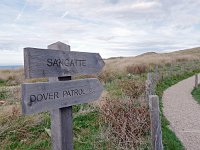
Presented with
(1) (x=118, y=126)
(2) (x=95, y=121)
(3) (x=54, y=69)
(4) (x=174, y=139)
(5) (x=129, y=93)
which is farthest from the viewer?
(5) (x=129, y=93)

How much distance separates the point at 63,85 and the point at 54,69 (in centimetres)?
23

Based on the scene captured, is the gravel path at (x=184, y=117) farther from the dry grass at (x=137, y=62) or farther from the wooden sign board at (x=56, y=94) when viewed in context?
the dry grass at (x=137, y=62)

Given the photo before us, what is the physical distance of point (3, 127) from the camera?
21.4 feet

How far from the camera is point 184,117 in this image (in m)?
9.80

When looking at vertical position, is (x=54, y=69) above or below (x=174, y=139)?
above

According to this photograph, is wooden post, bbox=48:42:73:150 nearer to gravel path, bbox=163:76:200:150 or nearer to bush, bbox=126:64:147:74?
gravel path, bbox=163:76:200:150

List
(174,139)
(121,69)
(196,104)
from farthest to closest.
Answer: (121,69) → (196,104) → (174,139)

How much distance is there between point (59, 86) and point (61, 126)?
20.0 inches

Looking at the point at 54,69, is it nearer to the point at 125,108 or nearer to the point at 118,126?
the point at 118,126

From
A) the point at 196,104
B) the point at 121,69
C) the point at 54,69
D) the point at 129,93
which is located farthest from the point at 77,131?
the point at 121,69

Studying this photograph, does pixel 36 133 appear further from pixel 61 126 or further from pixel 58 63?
pixel 58 63

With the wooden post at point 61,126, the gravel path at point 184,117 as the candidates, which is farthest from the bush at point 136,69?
the wooden post at point 61,126

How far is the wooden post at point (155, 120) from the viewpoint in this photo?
4.67 meters

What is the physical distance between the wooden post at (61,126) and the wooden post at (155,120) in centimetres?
155
